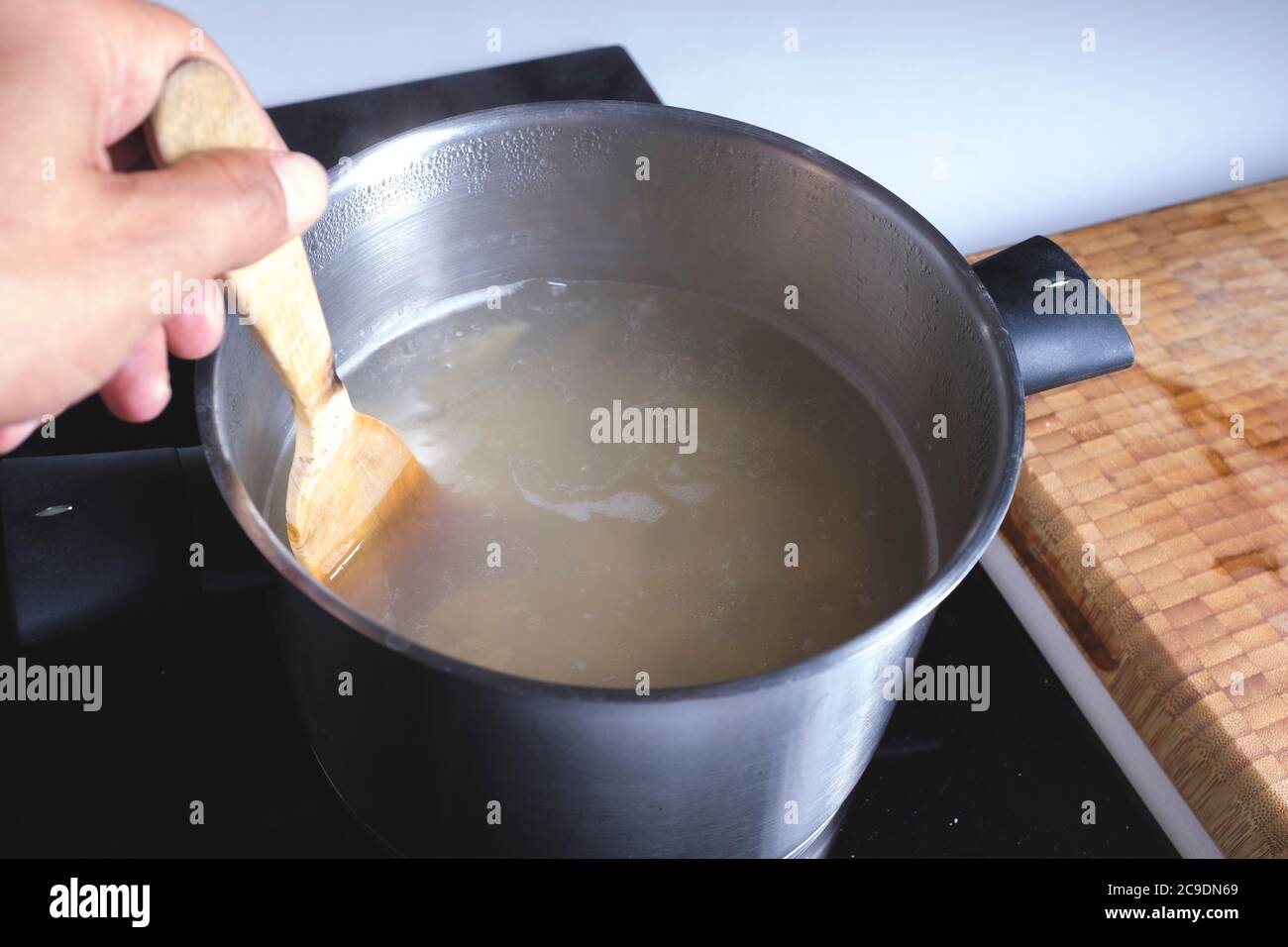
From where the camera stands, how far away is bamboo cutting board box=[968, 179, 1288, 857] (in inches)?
28.0

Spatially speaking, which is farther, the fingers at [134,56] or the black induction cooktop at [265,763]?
the black induction cooktop at [265,763]

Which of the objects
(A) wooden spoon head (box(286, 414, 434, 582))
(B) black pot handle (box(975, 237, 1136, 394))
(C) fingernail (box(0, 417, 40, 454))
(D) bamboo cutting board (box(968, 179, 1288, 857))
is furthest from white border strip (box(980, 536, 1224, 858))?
(C) fingernail (box(0, 417, 40, 454))

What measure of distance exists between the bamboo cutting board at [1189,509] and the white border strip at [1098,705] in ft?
0.03

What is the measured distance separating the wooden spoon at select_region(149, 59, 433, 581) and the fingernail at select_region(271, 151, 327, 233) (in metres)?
0.03

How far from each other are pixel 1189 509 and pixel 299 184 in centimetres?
64

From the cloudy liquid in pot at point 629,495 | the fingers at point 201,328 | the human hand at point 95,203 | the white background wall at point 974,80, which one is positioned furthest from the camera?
the white background wall at point 974,80

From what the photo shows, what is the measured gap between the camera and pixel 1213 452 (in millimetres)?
856

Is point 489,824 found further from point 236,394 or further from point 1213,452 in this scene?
point 1213,452

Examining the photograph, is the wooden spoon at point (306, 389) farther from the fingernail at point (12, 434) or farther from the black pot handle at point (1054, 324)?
the black pot handle at point (1054, 324)

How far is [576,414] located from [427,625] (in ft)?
0.67

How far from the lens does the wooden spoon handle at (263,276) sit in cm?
50

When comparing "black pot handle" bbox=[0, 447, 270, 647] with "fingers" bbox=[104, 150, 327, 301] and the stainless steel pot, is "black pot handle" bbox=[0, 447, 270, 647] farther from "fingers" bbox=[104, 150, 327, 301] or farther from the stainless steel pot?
"fingers" bbox=[104, 150, 327, 301]

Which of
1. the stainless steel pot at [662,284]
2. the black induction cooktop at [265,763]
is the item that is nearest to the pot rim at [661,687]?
the stainless steel pot at [662,284]

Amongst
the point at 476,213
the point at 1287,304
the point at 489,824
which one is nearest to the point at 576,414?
the point at 476,213
